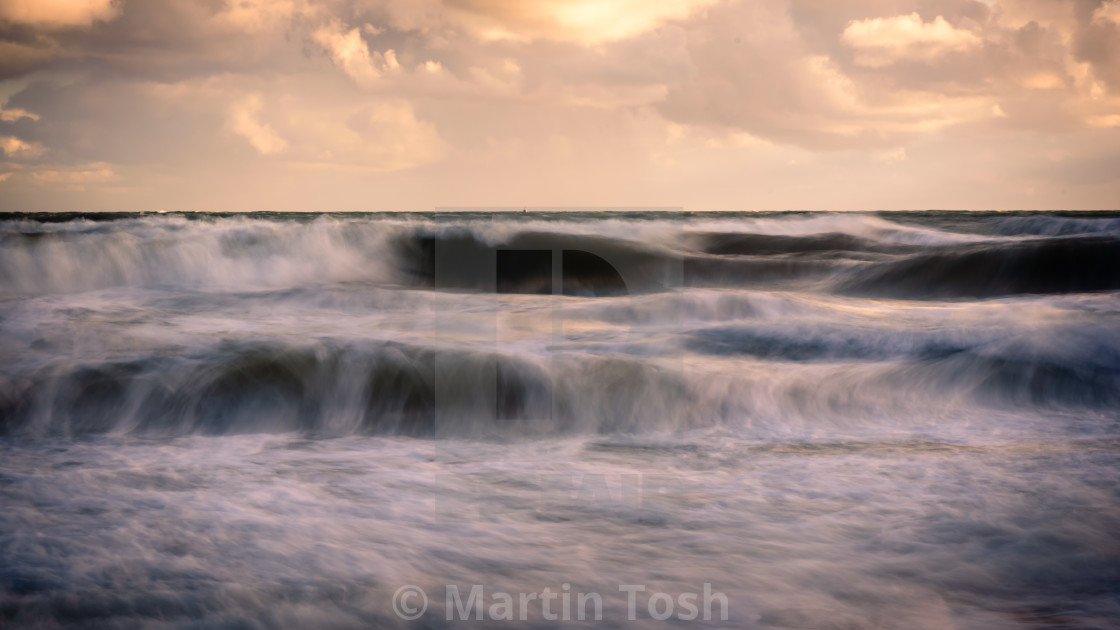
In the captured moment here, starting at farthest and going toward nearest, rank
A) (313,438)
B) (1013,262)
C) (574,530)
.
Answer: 1. (1013,262)
2. (313,438)
3. (574,530)

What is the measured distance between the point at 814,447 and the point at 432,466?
2.16 metres

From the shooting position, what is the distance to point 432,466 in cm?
397

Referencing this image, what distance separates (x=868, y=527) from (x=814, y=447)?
123 centimetres

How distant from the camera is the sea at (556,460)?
8.11ft

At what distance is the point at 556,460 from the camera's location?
4066 millimetres

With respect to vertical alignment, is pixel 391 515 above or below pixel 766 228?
below

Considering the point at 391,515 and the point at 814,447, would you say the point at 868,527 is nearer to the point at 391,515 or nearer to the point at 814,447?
the point at 814,447

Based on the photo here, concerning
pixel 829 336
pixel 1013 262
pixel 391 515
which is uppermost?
pixel 1013 262

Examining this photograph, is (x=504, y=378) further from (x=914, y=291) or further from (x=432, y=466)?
(x=914, y=291)

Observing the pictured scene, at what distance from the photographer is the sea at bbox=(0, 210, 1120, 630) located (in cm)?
247

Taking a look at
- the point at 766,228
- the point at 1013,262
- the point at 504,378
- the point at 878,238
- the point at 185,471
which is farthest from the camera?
the point at 766,228

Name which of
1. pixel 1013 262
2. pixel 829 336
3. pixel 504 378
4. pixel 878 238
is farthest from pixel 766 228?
pixel 504 378

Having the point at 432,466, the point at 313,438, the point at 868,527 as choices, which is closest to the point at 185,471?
the point at 313,438

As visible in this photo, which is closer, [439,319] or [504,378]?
[504,378]
